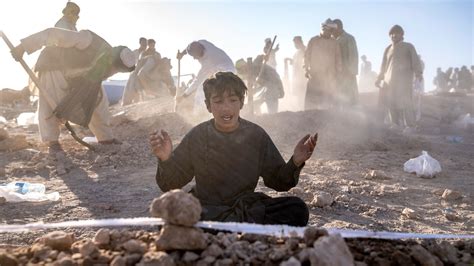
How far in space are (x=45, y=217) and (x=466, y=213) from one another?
11.7 feet

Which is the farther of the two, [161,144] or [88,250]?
[161,144]

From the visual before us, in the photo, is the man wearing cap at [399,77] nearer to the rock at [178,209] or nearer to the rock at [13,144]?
the rock at [13,144]

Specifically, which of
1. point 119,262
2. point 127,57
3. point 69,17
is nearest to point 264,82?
point 127,57

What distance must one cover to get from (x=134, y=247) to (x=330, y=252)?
757 mm

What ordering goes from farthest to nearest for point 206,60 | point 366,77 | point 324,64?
1. point 366,77
2. point 324,64
3. point 206,60

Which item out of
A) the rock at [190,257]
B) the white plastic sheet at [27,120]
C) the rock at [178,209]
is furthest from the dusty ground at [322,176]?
the white plastic sheet at [27,120]

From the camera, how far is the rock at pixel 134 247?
64.6 inches

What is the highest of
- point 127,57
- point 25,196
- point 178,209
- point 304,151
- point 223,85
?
point 127,57

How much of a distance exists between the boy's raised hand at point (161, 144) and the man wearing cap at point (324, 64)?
7021 millimetres

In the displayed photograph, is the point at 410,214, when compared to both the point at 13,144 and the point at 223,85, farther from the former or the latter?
the point at 13,144

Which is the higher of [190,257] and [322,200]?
[190,257]

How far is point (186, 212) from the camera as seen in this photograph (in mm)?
1686

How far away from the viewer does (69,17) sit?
19.8 ft

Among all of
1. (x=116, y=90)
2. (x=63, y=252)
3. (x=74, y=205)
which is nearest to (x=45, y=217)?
(x=74, y=205)
